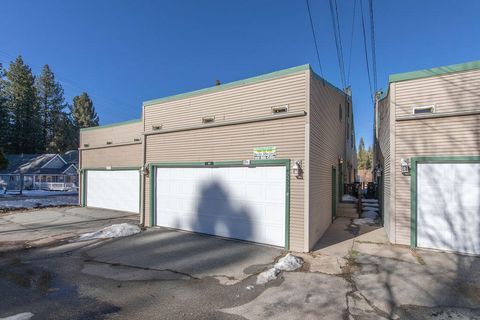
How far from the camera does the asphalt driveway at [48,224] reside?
8.34 meters

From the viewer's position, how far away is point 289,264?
5637 millimetres

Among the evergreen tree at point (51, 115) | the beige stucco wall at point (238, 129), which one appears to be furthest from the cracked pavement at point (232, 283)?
the evergreen tree at point (51, 115)

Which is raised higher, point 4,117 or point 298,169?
point 4,117

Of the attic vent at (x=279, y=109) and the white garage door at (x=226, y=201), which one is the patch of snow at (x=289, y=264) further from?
the attic vent at (x=279, y=109)

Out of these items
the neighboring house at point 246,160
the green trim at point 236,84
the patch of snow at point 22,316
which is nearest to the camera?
the patch of snow at point 22,316

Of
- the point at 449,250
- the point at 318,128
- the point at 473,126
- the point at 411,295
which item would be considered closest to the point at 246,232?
the point at 318,128

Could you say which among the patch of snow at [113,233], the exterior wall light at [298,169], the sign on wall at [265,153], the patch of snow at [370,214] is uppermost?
the sign on wall at [265,153]

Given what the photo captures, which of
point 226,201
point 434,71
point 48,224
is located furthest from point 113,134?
point 434,71

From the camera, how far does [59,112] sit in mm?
44562

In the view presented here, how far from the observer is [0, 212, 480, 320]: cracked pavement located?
158 inches

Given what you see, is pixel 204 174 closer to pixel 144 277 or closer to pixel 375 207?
pixel 144 277

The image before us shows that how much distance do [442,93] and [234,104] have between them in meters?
5.20

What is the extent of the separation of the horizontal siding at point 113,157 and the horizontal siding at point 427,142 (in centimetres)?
1063

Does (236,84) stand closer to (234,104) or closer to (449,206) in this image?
(234,104)
